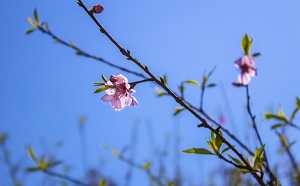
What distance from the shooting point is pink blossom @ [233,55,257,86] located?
1.33m

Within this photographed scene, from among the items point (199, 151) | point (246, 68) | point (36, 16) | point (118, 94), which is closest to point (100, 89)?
point (118, 94)

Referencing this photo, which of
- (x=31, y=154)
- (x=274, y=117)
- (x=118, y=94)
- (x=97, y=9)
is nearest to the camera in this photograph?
(x=97, y=9)

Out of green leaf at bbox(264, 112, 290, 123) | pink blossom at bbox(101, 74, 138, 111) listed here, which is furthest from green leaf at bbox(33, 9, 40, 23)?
green leaf at bbox(264, 112, 290, 123)

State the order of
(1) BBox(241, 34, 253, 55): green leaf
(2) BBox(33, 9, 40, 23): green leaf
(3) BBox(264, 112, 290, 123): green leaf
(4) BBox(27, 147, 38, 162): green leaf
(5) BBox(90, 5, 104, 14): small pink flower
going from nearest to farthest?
(5) BBox(90, 5, 104, 14): small pink flower
(1) BBox(241, 34, 253, 55): green leaf
(3) BBox(264, 112, 290, 123): green leaf
(2) BBox(33, 9, 40, 23): green leaf
(4) BBox(27, 147, 38, 162): green leaf

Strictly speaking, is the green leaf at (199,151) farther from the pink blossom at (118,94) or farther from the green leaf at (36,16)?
the green leaf at (36,16)

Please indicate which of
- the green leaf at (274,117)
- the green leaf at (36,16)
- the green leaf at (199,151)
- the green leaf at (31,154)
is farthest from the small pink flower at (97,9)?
the green leaf at (31,154)

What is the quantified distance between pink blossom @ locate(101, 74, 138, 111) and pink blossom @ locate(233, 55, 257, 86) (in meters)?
0.47

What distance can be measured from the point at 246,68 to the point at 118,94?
0.55m

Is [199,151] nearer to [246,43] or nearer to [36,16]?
[246,43]

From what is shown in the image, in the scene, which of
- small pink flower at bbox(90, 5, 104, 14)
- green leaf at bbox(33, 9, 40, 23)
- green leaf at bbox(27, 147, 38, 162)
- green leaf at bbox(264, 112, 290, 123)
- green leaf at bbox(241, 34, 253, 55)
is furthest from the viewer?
green leaf at bbox(27, 147, 38, 162)

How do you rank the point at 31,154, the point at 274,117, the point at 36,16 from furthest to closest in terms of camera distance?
the point at 31,154 < the point at 36,16 < the point at 274,117

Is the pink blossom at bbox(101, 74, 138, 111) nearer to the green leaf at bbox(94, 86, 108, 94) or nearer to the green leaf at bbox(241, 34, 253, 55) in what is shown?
the green leaf at bbox(94, 86, 108, 94)

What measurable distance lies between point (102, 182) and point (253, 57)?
1.08 metres

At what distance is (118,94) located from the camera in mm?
1271
